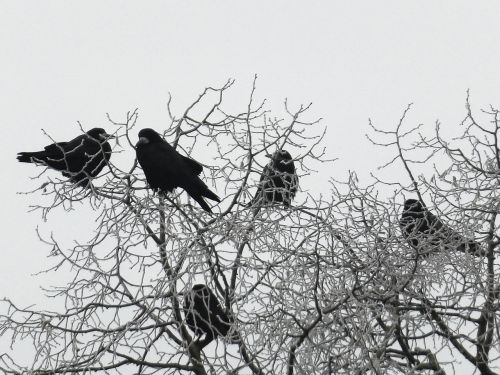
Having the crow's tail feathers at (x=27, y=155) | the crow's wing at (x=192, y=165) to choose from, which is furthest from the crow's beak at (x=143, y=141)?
the crow's tail feathers at (x=27, y=155)

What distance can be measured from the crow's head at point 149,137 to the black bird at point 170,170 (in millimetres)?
44

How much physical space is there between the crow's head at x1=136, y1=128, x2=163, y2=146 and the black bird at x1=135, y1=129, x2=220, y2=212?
0.14 ft

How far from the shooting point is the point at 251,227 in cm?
610

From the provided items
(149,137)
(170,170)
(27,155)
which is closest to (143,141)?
(149,137)

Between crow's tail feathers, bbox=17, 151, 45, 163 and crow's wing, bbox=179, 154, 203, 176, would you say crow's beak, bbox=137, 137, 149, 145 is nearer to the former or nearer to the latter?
crow's wing, bbox=179, 154, 203, 176

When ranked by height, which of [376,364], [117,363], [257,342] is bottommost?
[376,364]

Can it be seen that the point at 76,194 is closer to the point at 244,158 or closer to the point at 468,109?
the point at 244,158

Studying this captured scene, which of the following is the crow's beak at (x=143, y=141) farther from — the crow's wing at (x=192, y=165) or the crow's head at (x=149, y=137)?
Result: the crow's wing at (x=192, y=165)

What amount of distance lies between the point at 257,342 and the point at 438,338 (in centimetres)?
199

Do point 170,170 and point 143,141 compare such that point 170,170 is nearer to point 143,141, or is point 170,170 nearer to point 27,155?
point 143,141

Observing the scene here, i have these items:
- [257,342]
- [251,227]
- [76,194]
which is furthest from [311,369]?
[76,194]

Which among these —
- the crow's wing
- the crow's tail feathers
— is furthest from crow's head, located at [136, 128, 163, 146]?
the crow's tail feathers

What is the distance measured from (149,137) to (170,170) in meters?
0.64

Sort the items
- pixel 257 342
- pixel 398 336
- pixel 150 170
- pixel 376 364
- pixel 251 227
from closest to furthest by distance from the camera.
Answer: pixel 376 364, pixel 257 342, pixel 251 227, pixel 398 336, pixel 150 170
